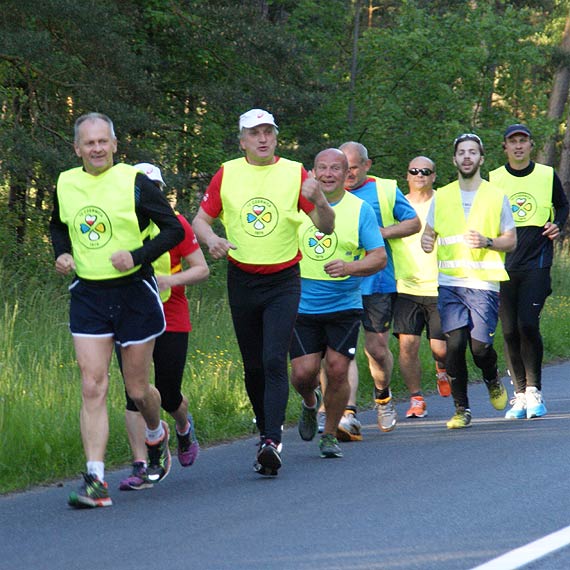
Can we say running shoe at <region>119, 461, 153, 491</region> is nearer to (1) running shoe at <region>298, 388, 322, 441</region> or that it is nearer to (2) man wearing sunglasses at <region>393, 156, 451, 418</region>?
(1) running shoe at <region>298, 388, 322, 441</region>

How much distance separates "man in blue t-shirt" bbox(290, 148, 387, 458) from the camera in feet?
31.0

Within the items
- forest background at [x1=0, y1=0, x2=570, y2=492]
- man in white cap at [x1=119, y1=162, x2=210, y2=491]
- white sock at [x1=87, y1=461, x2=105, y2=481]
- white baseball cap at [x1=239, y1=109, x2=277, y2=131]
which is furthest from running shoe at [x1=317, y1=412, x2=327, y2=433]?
forest background at [x1=0, y1=0, x2=570, y2=492]

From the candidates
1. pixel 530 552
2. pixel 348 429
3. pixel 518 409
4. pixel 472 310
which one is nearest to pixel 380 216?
pixel 472 310

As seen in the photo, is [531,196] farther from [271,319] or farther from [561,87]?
[561,87]

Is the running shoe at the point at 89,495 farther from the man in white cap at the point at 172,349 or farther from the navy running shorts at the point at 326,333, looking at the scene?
the navy running shorts at the point at 326,333

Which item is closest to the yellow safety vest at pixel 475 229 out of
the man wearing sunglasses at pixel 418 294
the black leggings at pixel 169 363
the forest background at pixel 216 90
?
the man wearing sunglasses at pixel 418 294

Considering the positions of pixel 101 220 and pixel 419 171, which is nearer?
pixel 101 220

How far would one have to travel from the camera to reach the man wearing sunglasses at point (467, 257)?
1053 cm

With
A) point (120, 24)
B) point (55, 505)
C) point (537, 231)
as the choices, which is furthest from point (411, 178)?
point (120, 24)

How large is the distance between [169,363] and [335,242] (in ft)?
4.99

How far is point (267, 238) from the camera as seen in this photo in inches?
333

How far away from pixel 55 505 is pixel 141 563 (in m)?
1.75

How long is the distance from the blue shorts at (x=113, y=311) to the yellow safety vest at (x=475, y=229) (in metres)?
3.45

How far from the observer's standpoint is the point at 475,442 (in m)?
9.84
